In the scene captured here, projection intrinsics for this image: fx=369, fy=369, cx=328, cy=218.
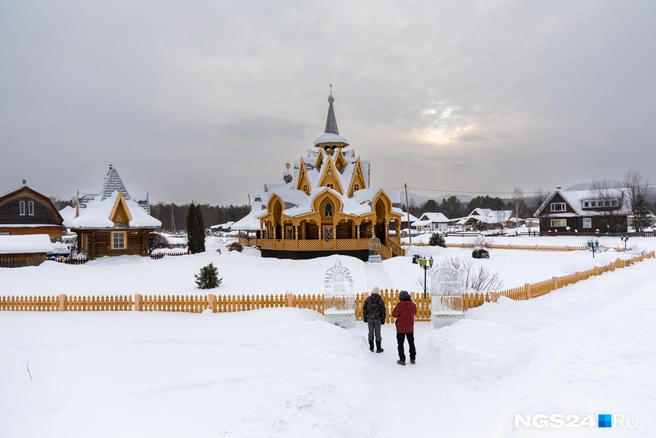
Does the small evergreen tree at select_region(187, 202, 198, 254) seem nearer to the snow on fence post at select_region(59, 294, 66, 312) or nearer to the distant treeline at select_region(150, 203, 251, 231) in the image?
the snow on fence post at select_region(59, 294, 66, 312)

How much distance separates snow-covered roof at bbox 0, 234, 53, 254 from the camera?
22578 mm

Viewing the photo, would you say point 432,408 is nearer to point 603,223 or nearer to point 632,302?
point 632,302

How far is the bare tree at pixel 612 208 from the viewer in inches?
1885

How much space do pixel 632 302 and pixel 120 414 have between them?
678 inches

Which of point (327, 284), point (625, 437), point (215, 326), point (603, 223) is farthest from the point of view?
point (603, 223)

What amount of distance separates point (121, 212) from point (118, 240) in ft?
6.88

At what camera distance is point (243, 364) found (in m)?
7.48

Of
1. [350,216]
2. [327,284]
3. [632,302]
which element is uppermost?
[350,216]

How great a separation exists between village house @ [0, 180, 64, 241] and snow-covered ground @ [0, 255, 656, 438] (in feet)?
92.1

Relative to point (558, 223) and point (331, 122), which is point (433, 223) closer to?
point (558, 223)

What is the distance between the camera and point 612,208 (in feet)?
159

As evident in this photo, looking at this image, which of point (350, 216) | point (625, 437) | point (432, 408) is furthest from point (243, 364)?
point (350, 216)

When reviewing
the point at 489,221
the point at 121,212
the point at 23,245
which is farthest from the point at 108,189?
the point at 489,221

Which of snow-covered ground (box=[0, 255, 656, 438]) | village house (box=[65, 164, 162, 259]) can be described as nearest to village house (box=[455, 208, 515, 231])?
village house (box=[65, 164, 162, 259])
